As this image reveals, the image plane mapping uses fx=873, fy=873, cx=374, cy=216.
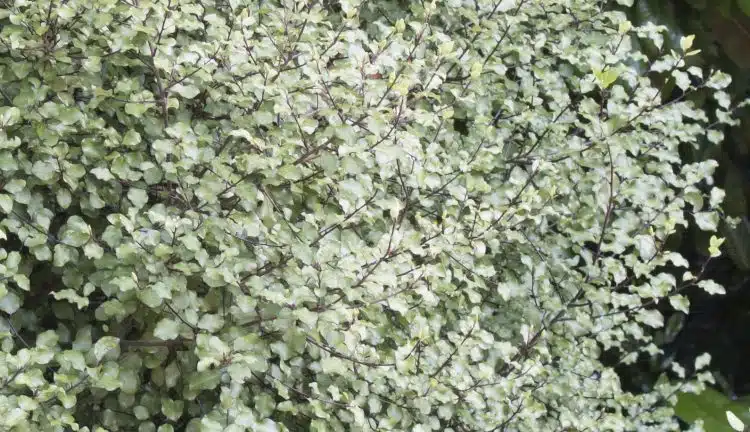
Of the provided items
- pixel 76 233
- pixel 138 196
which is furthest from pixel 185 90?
pixel 76 233

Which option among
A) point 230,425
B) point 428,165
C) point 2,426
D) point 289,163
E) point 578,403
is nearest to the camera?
point 2,426

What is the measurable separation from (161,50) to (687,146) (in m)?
2.49

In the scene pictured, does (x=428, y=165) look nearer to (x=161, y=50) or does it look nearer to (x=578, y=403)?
(x=161, y=50)

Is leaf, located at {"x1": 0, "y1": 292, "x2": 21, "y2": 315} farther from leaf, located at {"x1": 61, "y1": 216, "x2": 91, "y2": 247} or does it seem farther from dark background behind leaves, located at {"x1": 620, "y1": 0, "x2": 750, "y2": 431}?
dark background behind leaves, located at {"x1": 620, "y1": 0, "x2": 750, "y2": 431}

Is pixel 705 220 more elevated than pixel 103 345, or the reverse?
pixel 705 220

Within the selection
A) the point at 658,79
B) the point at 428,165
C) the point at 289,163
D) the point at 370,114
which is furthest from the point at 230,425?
the point at 658,79

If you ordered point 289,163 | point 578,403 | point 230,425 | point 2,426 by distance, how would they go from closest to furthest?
point 2,426, point 230,425, point 289,163, point 578,403

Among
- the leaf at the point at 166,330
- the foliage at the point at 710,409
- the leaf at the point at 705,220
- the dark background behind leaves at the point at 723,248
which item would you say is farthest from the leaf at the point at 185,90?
the foliage at the point at 710,409

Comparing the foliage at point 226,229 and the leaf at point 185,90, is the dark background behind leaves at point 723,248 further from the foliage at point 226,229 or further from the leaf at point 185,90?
the leaf at point 185,90

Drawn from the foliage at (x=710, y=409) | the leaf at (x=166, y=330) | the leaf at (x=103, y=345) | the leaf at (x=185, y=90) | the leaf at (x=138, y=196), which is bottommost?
the foliage at (x=710, y=409)

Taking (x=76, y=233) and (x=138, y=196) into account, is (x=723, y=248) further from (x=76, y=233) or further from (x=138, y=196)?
(x=76, y=233)

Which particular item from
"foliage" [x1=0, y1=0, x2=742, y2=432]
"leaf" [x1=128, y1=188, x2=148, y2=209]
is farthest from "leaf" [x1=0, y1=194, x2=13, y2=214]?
"leaf" [x1=128, y1=188, x2=148, y2=209]

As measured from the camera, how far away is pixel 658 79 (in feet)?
10.8

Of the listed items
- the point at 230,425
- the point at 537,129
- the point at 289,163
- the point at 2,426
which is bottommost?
the point at 2,426
